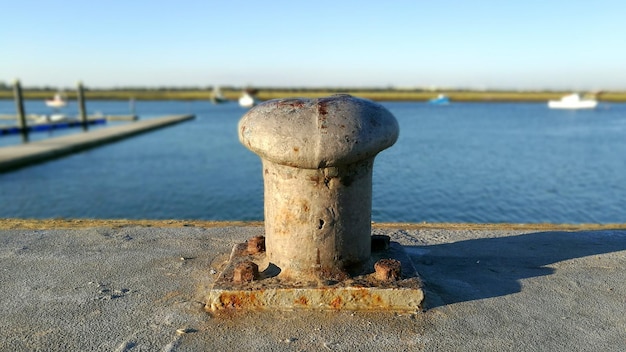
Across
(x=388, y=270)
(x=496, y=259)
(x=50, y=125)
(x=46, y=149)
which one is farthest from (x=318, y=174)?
(x=50, y=125)

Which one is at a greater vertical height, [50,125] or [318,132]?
[318,132]

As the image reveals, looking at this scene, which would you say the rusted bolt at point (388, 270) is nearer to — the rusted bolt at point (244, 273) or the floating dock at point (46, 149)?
the rusted bolt at point (244, 273)

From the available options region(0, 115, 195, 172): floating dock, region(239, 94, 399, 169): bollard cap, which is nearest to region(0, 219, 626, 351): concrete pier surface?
region(239, 94, 399, 169): bollard cap

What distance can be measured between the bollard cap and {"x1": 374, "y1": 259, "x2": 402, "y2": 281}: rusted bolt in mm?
708

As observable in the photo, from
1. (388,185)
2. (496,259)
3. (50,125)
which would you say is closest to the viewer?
(496,259)

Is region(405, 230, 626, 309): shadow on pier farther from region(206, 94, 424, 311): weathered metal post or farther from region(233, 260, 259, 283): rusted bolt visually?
region(233, 260, 259, 283): rusted bolt

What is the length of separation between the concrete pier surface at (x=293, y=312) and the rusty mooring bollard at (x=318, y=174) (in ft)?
1.39

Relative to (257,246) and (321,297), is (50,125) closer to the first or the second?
(257,246)

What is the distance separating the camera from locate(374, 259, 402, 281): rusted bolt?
9.77 feet

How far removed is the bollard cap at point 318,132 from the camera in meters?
2.80

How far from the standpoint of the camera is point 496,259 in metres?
3.85

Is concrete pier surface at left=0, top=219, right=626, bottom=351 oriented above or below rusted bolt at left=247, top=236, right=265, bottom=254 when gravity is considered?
Result: below

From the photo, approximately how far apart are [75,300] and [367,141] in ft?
7.00

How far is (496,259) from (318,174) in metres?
1.86
